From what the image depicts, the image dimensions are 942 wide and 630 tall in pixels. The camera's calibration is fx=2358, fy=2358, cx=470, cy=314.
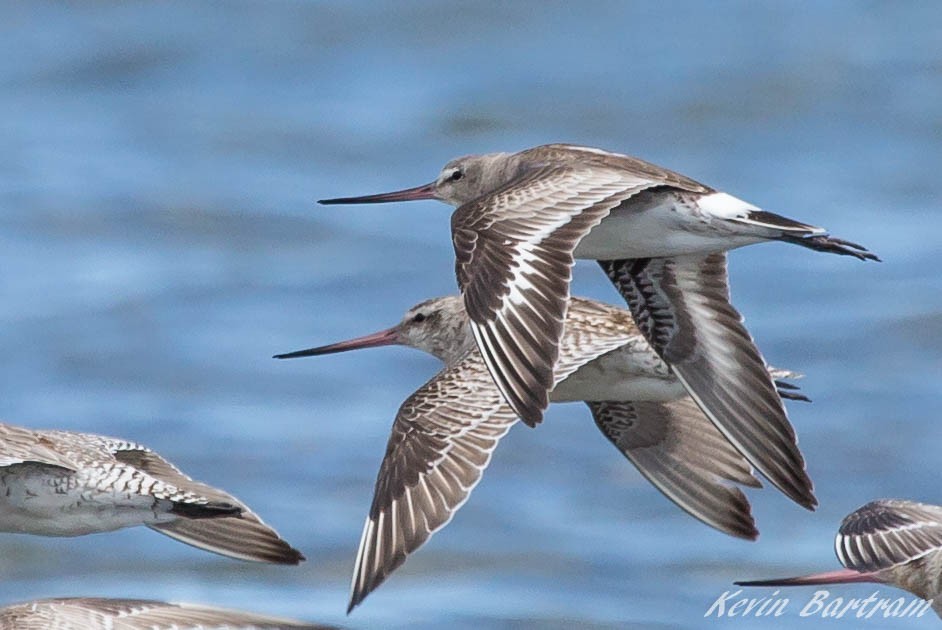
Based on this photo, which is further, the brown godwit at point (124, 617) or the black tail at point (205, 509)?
the black tail at point (205, 509)

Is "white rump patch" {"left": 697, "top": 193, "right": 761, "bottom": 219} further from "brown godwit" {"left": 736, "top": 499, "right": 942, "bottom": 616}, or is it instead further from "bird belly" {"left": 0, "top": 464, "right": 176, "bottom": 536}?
"bird belly" {"left": 0, "top": 464, "right": 176, "bottom": 536}

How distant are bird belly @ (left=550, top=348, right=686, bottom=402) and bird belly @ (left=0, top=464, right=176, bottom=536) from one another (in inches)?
78.6

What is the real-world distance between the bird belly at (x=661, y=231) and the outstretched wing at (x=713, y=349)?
23.1 inches

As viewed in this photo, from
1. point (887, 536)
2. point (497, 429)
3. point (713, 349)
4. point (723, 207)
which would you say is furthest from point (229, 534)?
point (887, 536)

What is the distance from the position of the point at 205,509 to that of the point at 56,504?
602mm

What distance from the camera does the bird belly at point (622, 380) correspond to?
9.59m

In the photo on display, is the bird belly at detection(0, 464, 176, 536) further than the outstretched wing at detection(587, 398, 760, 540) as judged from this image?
No

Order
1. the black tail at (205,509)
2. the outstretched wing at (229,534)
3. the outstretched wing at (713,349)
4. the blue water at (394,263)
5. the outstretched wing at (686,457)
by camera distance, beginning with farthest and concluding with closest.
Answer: the blue water at (394,263) → the outstretched wing at (686,457) → the outstretched wing at (713,349) → the outstretched wing at (229,534) → the black tail at (205,509)

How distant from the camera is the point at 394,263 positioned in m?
18.1

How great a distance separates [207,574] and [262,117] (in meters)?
9.38

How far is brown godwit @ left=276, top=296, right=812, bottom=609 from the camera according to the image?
8.45m

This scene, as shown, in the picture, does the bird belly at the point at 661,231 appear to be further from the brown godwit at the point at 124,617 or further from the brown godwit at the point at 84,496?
the brown godwit at the point at 124,617

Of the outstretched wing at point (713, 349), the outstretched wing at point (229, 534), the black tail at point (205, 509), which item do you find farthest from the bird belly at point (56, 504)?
the outstretched wing at point (713, 349)

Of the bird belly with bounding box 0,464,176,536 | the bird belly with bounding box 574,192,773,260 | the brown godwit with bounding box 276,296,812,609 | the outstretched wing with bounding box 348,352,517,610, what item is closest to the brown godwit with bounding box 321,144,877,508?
the bird belly with bounding box 574,192,773,260
